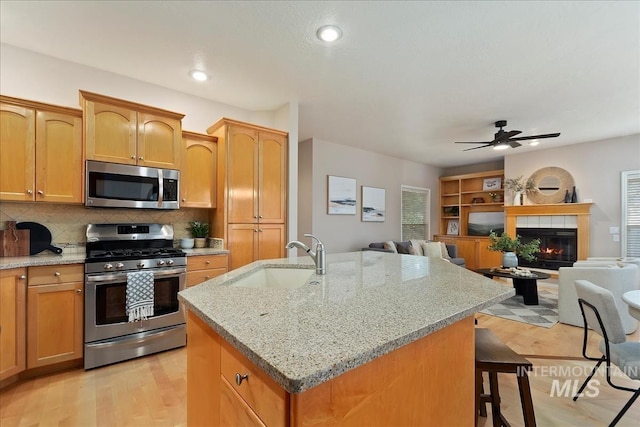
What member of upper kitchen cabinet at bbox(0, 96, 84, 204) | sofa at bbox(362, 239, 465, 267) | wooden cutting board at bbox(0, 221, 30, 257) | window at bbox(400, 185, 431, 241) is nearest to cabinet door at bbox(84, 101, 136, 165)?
upper kitchen cabinet at bbox(0, 96, 84, 204)

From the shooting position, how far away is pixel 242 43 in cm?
244

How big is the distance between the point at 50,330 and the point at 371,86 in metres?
3.56

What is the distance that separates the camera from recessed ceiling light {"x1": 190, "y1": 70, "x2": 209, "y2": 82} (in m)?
2.92

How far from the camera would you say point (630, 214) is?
4.92 meters

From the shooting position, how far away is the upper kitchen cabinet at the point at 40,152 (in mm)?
2363

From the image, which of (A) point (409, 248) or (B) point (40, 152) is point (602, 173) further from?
(B) point (40, 152)

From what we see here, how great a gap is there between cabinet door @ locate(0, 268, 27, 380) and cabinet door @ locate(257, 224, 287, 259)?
1.93 meters

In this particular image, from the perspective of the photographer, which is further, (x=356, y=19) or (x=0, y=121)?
(x=0, y=121)

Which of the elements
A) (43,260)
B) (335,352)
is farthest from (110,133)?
(335,352)

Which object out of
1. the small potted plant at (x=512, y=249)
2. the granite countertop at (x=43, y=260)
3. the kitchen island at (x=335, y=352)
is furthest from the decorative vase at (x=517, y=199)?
the granite countertop at (x=43, y=260)

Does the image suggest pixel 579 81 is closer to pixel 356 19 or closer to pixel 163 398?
pixel 356 19

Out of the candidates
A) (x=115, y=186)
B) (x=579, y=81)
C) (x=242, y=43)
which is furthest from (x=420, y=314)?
(x=579, y=81)

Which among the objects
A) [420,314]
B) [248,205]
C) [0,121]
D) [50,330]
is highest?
[0,121]

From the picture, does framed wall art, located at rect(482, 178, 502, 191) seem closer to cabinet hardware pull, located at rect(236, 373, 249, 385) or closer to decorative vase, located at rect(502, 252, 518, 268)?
decorative vase, located at rect(502, 252, 518, 268)
